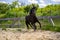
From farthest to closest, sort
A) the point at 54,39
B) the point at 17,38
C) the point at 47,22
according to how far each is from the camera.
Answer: the point at 47,22
the point at 17,38
the point at 54,39

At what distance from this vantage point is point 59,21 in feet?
54.0

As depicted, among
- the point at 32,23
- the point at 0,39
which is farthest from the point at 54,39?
the point at 32,23

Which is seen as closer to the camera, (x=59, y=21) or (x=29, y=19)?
(x=29, y=19)

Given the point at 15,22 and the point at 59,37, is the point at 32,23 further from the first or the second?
the point at 15,22

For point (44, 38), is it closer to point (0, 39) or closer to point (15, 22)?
point (0, 39)

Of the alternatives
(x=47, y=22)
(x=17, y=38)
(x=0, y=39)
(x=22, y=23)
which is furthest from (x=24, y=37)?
(x=22, y=23)

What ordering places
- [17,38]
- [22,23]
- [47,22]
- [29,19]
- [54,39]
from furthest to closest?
1. [22,23]
2. [47,22]
3. [29,19]
4. [17,38]
5. [54,39]

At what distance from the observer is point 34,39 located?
33.1ft

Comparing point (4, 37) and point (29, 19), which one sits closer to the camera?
point (4, 37)

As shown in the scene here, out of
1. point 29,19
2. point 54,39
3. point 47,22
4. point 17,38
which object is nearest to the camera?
point 54,39

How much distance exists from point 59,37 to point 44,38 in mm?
613

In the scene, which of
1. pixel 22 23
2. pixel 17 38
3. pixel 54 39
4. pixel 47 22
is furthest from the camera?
pixel 22 23

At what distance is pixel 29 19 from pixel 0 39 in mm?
3334

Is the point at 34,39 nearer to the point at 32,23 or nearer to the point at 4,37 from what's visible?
the point at 4,37
